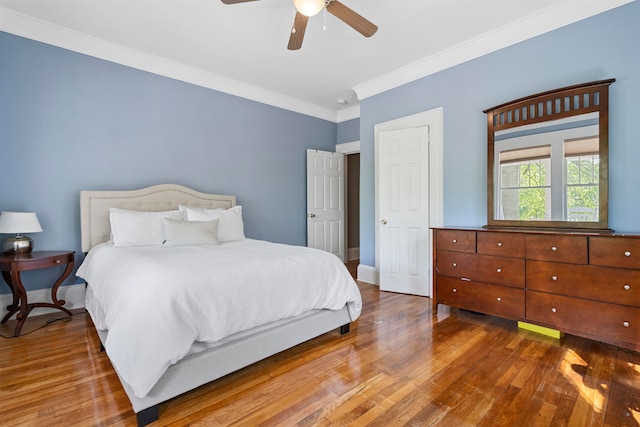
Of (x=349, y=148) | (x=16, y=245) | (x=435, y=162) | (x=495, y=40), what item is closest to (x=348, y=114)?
(x=349, y=148)

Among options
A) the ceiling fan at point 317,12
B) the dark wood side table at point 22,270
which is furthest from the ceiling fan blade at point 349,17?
the dark wood side table at point 22,270

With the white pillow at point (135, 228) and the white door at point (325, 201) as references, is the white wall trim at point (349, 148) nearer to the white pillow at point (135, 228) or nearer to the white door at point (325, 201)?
the white door at point (325, 201)

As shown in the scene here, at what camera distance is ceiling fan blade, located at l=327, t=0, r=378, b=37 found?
2162 mm

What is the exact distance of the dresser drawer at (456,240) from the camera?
278 centimetres

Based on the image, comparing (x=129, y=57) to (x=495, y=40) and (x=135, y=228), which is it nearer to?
(x=135, y=228)

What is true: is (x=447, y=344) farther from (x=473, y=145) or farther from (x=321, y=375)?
(x=473, y=145)

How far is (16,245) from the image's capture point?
2701 mm

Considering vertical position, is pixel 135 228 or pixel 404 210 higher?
pixel 404 210

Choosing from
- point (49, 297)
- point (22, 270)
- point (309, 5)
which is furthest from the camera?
point (49, 297)

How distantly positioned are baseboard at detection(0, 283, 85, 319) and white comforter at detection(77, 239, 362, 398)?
32.7 inches

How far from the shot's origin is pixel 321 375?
6.38 feet

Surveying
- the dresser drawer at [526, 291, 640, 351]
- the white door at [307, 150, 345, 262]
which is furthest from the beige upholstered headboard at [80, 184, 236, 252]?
the dresser drawer at [526, 291, 640, 351]

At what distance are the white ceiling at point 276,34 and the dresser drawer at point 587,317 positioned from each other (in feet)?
7.74

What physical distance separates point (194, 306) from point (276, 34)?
2690 millimetres
